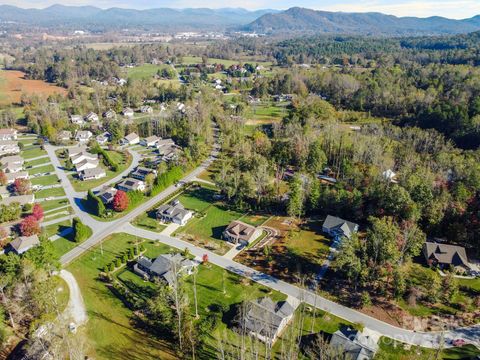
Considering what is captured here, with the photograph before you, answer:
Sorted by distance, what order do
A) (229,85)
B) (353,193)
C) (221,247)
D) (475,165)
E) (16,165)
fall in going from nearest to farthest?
(221,247)
(353,193)
(475,165)
(16,165)
(229,85)

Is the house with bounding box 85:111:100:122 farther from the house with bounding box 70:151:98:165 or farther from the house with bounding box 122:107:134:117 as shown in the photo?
the house with bounding box 70:151:98:165

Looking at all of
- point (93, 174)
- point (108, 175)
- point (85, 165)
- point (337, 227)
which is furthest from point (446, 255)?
point (85, 165)

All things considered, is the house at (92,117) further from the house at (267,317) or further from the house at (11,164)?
the house at (267,317)

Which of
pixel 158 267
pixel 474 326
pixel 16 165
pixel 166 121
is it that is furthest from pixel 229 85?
pixel 474 326

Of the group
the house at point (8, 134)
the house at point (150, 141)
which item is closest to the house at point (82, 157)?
the house at point (150, 141)

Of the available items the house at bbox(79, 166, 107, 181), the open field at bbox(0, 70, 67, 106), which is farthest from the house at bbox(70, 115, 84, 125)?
the house at bbox(79, 166, 107, 181)

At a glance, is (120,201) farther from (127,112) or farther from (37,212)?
(127,112)

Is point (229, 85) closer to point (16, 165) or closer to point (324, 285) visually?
point (16, 165)
